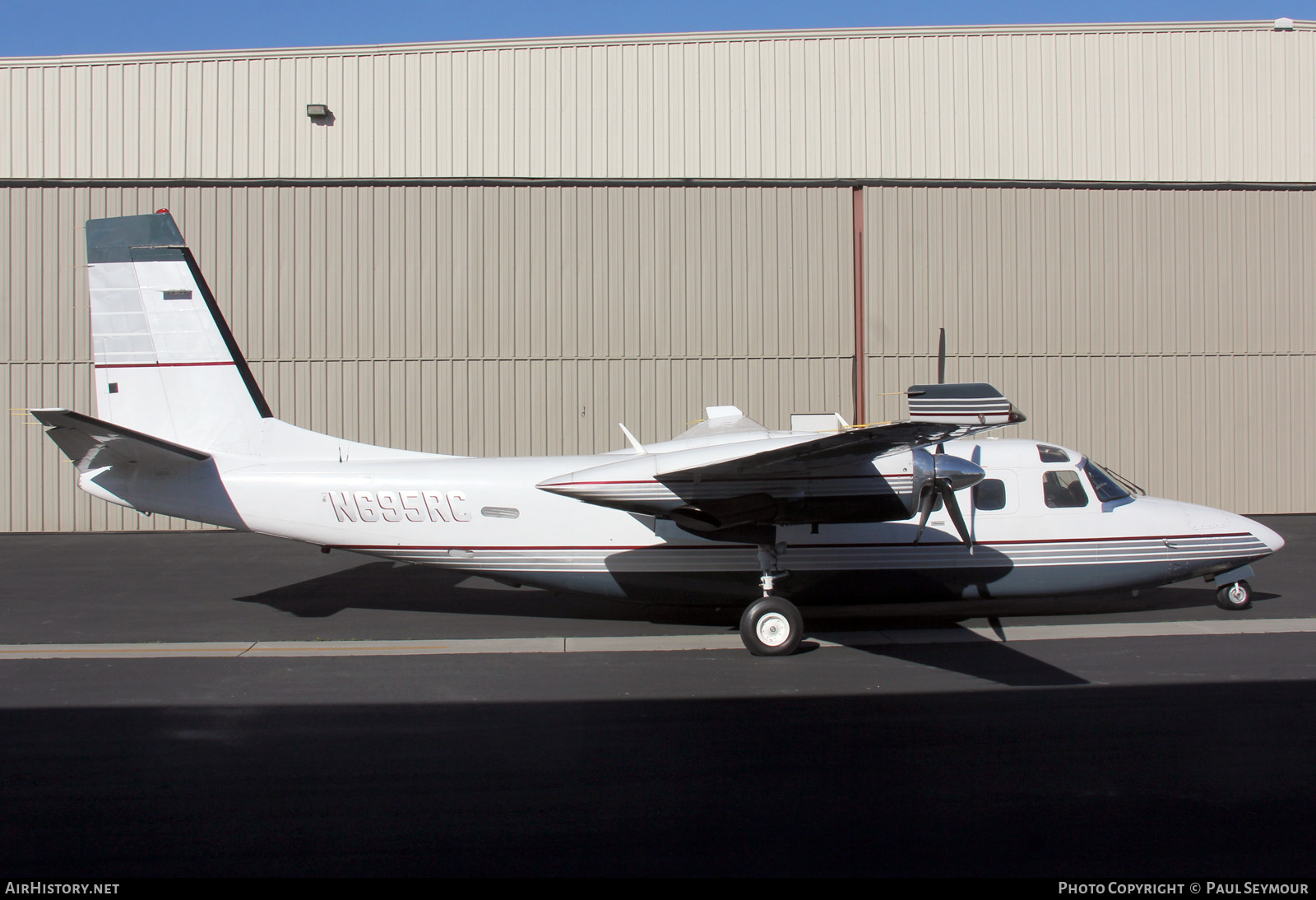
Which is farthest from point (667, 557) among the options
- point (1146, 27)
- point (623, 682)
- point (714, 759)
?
point (1146, 27)

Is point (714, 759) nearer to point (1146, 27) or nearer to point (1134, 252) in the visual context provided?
point (1134, 252)

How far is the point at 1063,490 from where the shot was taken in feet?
33.7

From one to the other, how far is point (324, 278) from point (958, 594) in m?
14.4

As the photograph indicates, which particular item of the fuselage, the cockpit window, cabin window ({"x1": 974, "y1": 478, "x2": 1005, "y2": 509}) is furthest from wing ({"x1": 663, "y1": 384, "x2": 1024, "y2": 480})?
the cockpit window

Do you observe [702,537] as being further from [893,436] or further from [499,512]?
[893,436]

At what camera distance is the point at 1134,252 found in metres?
19.4

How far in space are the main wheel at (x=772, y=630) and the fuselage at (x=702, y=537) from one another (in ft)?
3.20

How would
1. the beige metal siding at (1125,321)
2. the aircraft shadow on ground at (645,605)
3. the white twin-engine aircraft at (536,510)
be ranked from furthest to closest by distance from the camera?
the beige metal siding at (1125,321)
the aircraft shadow on ground at (645,605)
the white twin-engine aircraft at (536,510)

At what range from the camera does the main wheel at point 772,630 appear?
906cm

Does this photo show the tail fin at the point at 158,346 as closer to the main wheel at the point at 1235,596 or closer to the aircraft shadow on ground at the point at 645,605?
the aircraft shadow on ground at the point at 645,605

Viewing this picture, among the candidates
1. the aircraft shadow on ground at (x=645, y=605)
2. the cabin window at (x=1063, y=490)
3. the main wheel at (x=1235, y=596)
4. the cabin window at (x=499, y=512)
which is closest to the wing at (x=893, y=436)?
the aircraft shadow on ground at (x=645, y=605)

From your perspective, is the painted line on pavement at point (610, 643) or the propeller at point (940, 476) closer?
the propeller at point (940, 476)

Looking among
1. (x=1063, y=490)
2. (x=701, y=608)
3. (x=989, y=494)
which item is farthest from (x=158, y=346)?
(x=1063, y=490)

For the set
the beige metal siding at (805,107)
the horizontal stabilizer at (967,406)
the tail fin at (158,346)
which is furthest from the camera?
the beige metal siding at (805,107)
